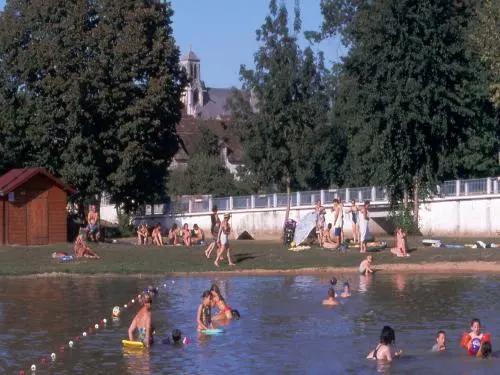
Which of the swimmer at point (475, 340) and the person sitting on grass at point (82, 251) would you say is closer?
the swimmer at point (475, 340)

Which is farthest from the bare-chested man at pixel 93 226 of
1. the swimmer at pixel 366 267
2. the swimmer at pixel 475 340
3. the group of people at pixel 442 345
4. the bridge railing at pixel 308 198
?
the swimmer at pixel 475 340

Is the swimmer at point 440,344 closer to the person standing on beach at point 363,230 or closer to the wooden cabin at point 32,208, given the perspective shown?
the person standing on beach at point 363,230

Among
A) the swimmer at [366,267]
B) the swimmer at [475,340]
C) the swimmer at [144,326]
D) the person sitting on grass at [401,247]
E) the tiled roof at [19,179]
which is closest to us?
the swimmer at [475,340]

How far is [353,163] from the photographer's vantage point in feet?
238

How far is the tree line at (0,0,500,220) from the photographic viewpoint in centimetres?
4469

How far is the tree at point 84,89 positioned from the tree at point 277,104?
871 cm

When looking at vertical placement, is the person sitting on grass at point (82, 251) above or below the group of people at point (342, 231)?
below

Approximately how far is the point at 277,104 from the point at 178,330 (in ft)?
143

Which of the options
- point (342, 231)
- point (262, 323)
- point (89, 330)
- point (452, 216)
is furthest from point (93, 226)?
point (89, 330)

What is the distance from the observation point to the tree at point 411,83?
44000 millimetres

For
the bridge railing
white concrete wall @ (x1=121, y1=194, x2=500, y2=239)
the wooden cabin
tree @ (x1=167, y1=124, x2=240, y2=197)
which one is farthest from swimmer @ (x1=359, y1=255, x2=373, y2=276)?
tree @ (x1=167, y1=124, x2=240, y2=197)

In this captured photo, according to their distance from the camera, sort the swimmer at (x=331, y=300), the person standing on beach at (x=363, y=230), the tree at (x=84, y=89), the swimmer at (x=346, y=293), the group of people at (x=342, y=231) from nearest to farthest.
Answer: the swimmer at (x=331, y=300) < the swimmer at (x=346, y=293) < the group of people at (x=342, y=231) < the person standing on beach at (x=363, y=230) < the tree at (x=84, y=89)

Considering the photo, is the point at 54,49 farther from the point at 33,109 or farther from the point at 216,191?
the point at 216,191

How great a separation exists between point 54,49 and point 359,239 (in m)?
21.7
